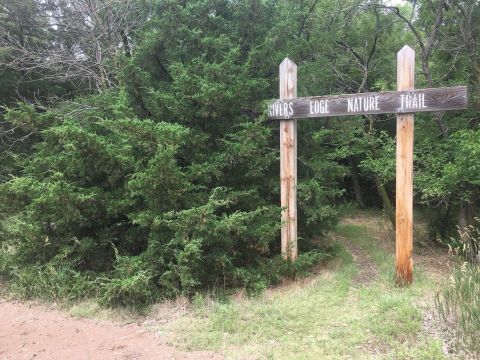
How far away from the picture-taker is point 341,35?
980 centimetres

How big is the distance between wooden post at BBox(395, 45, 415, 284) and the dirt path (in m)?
2.99

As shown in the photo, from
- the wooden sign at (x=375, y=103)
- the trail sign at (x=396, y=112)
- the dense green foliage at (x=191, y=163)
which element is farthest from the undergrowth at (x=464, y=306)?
the dense green foliage at (x=191, y=163)

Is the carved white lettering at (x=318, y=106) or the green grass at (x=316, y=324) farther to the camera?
the carved white lettering at (x=318, y=106)

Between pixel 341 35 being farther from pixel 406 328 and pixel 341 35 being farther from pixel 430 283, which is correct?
pixel 406 328

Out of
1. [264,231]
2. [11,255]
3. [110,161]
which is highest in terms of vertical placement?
[110,161]

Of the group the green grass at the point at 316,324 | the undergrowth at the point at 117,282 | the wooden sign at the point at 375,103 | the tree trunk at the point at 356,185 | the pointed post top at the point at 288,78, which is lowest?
the green grass at the point at 316,324

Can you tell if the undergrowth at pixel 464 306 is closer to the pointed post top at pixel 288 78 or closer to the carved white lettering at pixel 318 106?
the carved white lettering at pixel 318 106

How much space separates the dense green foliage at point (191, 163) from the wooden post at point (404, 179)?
1.25m

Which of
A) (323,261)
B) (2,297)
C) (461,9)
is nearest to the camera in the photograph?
(2,297)

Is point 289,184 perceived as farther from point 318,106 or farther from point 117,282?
point 117,282

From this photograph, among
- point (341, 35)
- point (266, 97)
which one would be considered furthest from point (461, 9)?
point (266, 97)

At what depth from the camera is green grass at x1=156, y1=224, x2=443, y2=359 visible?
3.79 metres

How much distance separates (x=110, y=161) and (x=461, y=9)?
23.2 feet

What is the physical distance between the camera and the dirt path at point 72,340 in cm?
400
